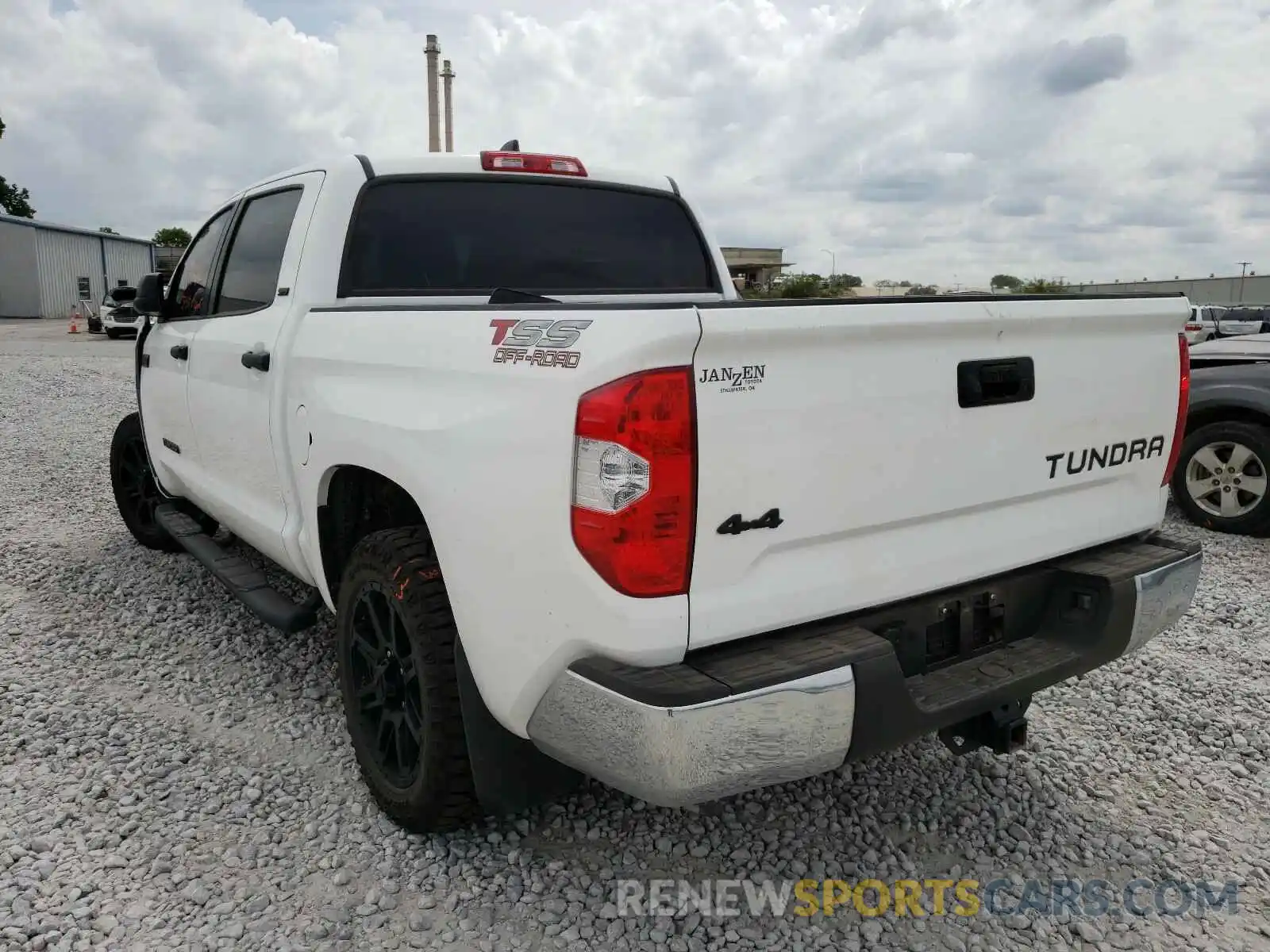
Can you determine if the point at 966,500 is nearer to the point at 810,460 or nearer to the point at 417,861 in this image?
the point at 810,460

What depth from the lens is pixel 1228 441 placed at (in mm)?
5953

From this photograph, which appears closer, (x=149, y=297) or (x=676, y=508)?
(x=676, y=508)

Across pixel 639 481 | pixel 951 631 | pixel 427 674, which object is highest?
pixel 639 481

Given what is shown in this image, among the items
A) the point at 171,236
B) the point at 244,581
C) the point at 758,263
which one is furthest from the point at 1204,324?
the point at 171,236

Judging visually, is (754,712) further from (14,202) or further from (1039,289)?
(14,202)

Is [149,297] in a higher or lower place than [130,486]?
higher

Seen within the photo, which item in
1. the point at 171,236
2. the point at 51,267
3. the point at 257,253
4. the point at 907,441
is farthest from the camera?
the point at 171,236

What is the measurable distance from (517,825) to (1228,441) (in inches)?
206

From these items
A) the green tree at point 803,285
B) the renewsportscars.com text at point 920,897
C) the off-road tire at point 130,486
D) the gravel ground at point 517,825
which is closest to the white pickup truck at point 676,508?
the gravel ground at point 517,825

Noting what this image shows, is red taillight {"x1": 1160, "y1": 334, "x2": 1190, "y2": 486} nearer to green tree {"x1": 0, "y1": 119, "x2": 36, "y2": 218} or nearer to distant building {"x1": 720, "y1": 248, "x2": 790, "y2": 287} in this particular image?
distant building {"x1": 720, "y1": 248, "x2": 790, "y2": 287}

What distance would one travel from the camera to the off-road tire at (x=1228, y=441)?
5816 mm

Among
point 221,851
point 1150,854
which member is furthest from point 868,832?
point 221,851

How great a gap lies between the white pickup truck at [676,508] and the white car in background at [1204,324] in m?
16.7

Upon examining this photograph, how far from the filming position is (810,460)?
2139 mm
